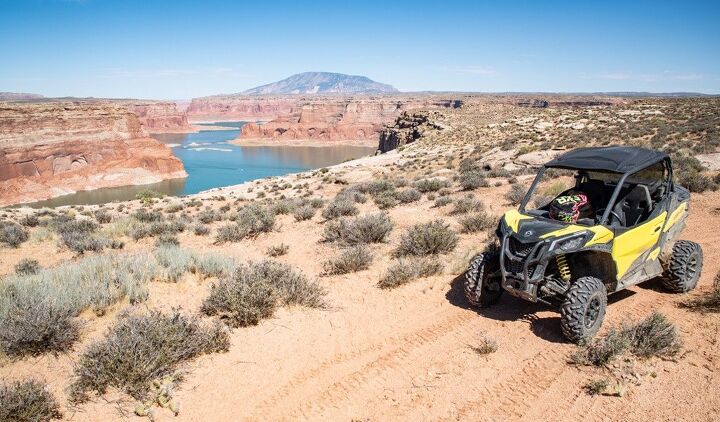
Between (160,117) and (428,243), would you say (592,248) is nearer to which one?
(428,243)

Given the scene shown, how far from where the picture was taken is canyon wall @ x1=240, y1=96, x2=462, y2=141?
142 metres

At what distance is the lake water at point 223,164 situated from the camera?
196 ft

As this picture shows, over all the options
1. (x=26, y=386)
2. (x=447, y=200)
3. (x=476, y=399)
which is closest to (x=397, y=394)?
(x=476, y=399)

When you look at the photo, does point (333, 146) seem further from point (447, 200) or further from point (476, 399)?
point (476, 399)

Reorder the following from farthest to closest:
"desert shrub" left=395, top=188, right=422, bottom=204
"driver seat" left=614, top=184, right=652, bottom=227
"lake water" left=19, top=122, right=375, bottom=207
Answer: "lake water" left=19, top=122, right=375, bottom=207 → "desert shrub" left=395, top=188, right=422, bottom=204 → "driver seat" left=614, top=184, right=652, bottom=227

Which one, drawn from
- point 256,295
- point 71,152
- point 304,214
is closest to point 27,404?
point 256,295

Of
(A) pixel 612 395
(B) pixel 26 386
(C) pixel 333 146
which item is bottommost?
(C) pixel 333 146

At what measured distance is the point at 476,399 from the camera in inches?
147

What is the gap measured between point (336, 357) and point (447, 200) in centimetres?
899

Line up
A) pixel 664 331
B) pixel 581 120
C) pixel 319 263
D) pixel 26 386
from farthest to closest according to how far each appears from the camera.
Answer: pixel 581 120, pixel 319 263, pixel 664 331, pixel 26 386

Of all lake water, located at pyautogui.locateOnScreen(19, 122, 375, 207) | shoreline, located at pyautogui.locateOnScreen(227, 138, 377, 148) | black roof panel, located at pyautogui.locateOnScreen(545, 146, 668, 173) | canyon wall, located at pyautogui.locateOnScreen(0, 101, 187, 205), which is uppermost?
black roof panel, located at pyautogui.locateOnScreen(545, 146, 668, 173)

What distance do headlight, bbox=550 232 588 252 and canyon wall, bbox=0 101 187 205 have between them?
2576 inches

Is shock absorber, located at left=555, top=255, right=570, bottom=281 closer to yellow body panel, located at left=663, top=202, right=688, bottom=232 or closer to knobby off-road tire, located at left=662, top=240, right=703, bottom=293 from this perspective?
yellow body panel, located at left=663, top=202, right=688, bottom=232

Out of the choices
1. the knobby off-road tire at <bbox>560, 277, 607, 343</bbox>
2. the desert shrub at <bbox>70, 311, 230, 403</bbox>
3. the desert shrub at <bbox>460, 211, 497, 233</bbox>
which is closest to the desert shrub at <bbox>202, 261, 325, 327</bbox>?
the desert shrub at <bbox>70, 311, 230, 403</bbox>
